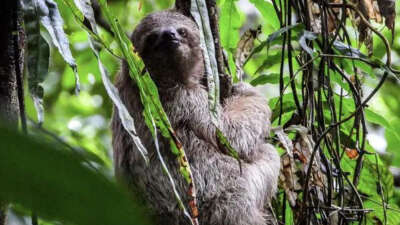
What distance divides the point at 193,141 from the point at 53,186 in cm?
414

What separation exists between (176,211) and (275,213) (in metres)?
0.79

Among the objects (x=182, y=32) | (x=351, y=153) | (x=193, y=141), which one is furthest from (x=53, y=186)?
(x=182, y=32)

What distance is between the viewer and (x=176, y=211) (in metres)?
4.22

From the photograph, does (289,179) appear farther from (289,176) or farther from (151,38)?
(151,38)

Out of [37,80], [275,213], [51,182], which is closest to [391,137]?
[275,213]

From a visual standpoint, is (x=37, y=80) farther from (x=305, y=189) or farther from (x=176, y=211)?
(x=176, y=211)

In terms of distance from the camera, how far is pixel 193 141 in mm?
4609

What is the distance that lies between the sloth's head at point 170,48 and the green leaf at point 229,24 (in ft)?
1.38

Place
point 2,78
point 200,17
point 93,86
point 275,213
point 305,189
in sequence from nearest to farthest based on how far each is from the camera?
point 2,78, point 200,17, point 305,189, point 275,213, point 93,86

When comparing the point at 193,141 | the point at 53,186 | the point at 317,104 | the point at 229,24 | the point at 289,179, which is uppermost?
the point at 229,24

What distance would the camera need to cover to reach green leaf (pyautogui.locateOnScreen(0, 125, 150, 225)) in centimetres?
46

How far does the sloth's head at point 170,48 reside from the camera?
15.4 ft

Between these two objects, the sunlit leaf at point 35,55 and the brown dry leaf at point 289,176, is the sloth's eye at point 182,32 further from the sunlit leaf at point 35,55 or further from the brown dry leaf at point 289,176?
the sunlit leaf at point 35,55

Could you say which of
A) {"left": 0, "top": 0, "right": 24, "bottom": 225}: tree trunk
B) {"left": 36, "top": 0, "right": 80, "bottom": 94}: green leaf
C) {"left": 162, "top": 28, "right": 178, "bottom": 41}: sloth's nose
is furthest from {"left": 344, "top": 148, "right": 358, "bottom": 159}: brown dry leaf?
{"left": 0, "top": 0, "right": 24, "bottom": 225}: tree trunk
